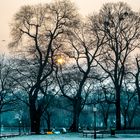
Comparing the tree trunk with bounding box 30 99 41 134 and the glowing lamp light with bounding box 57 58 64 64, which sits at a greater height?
the glowing lamp light with bounding box 57 58 64 64

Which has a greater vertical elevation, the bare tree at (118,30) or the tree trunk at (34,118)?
the bare tree at (118,30)

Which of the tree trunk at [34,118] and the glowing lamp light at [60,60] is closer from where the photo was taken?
the tree trunk at [34,118]

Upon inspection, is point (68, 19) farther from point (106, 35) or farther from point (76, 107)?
point (76, 107)

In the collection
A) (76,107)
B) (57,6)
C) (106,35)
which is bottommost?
(76,107)

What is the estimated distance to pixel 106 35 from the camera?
211 ft

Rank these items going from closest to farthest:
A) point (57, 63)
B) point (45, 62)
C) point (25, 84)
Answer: point (45, 62), point (57, 63), point (25, 84)

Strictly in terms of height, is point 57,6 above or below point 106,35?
above

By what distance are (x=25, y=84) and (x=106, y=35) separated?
16.0 metres

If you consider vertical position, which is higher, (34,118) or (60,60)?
(60,60)

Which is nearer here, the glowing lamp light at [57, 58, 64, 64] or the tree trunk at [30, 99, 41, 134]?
the tree trunk at [30, 99, 41, 134]

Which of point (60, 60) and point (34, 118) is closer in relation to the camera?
point (34, 118)

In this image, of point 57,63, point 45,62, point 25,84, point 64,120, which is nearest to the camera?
point 45,62

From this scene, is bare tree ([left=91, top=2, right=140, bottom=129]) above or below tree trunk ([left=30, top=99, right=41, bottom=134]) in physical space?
above

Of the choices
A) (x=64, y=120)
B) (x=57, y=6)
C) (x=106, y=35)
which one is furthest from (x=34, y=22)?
(x=64, y=120)
